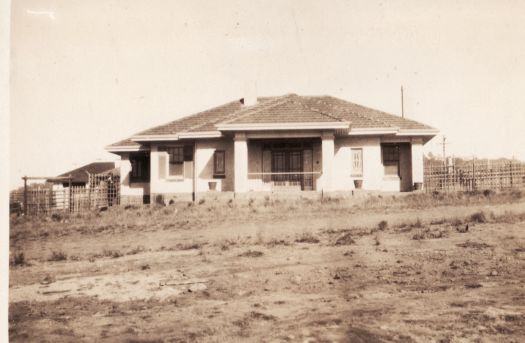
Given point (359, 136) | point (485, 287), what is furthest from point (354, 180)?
point (485, 287)

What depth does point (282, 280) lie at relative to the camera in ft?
20.3

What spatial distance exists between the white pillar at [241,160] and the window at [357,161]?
17.7 feet

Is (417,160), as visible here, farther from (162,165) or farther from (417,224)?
(162,165)

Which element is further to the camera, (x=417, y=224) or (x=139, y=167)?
(x=139, y=167)

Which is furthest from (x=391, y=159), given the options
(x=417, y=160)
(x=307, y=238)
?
(x=307, y=238)

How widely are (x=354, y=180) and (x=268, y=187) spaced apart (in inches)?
165

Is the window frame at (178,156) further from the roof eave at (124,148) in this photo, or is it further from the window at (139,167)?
the window at (139,167)

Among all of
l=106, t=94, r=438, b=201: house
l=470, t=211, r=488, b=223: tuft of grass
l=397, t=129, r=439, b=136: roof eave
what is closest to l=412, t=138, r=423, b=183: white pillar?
l=106, t=94, r=438, b=201: house

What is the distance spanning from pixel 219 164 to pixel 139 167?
5.63 meters

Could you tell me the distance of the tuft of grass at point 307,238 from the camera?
8924mm

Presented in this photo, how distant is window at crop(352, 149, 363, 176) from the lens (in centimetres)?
1947

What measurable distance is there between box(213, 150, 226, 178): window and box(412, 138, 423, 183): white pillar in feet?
31.5

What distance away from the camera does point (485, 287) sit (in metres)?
5.32

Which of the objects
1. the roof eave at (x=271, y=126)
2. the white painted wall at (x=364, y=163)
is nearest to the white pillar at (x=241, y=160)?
the roof eave at (x=271, y=126)
